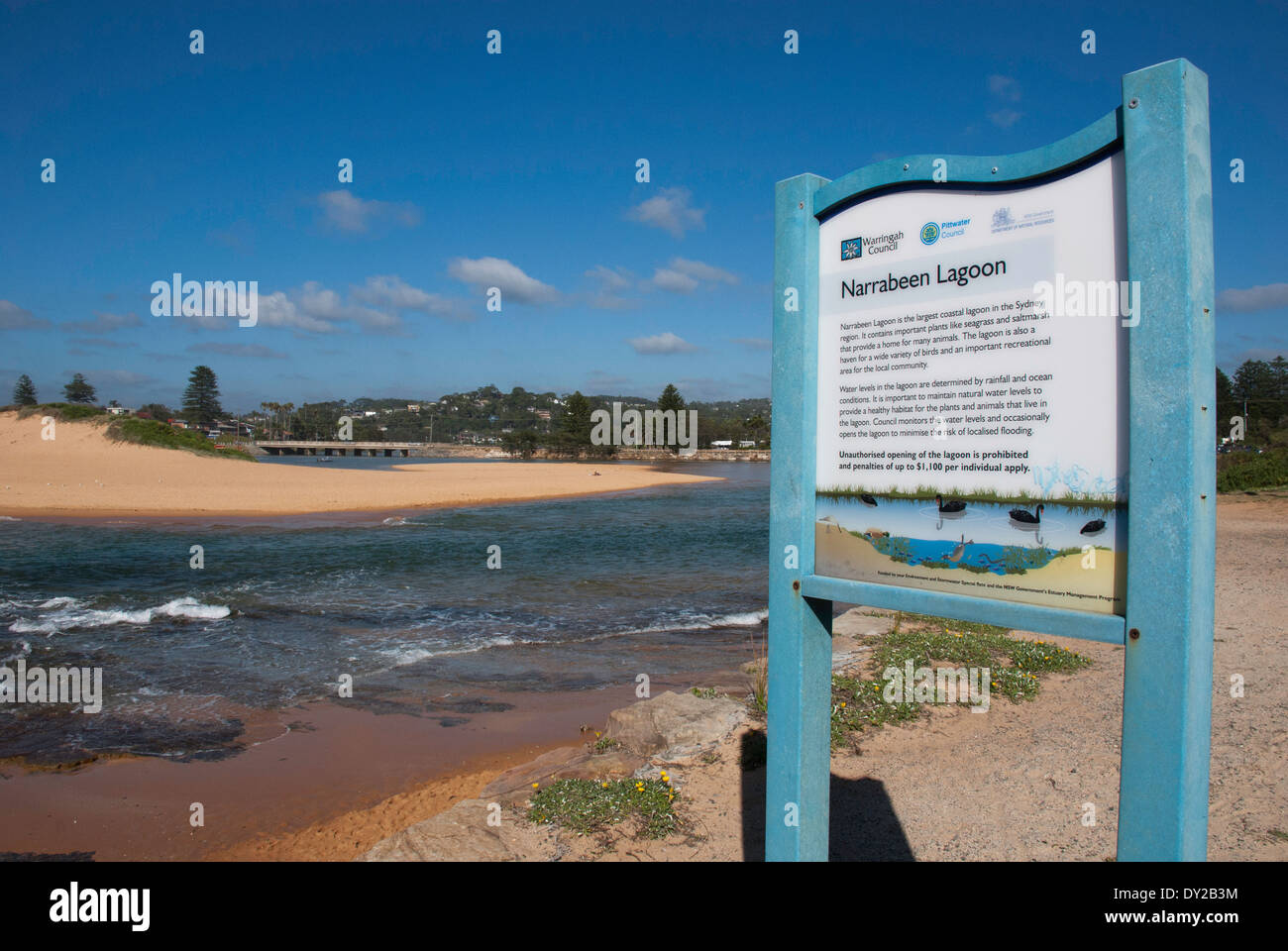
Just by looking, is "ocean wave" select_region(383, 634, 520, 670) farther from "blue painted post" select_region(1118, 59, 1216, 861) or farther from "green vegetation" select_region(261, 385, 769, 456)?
"green vegetation" select_region(261, 385, 769, 456)

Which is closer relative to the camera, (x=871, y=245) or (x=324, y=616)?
(x=871, y=245)

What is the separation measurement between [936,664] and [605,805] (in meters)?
4.09

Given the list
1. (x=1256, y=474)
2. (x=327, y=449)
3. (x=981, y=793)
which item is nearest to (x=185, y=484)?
(x=981, y=793)

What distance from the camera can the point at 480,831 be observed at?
13.7ft

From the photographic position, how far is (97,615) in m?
11.4

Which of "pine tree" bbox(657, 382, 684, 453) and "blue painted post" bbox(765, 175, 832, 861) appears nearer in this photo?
"blue painted post" bbox(765, 175, 832, 861)

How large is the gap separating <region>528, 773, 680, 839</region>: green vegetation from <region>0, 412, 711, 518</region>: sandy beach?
25418 millimetres

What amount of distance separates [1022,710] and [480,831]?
14.1 ft

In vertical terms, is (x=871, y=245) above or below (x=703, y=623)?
above

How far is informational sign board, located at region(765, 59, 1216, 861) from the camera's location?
6.04 feet

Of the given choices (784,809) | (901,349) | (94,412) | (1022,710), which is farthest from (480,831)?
(94,412)

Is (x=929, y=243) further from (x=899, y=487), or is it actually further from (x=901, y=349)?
(x=899, y=487)

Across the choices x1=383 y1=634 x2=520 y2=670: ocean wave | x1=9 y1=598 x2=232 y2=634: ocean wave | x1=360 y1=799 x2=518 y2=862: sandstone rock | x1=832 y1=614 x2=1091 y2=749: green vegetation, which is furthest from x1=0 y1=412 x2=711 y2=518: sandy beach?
x1=360 y1=799 x2=518 y2=862: sandstone rock

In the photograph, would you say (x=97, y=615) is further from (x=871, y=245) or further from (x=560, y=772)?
(x=871, y=245)
